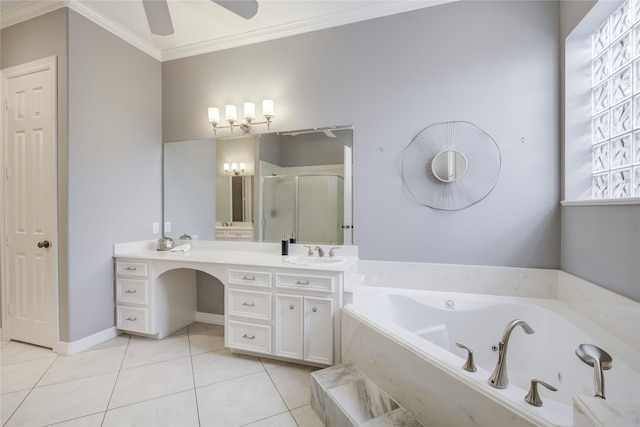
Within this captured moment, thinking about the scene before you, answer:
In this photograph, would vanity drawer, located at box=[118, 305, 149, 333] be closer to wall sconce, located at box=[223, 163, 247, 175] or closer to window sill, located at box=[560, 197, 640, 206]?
wall sconce, located at box=[223, 163, 247, 175]

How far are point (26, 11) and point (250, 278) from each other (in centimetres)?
288

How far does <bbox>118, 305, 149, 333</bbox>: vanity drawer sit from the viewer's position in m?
2.56

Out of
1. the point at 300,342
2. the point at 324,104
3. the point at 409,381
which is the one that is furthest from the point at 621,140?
the point at 300,342

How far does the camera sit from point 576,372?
145cm

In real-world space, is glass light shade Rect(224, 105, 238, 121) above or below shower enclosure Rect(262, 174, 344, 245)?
above

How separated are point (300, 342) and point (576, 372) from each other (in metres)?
1.58

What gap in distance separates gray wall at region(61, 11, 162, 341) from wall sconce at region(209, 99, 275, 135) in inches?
29.3

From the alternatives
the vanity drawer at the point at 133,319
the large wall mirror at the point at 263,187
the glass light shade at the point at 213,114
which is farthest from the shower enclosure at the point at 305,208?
the vanity drawer at the point at 133,319

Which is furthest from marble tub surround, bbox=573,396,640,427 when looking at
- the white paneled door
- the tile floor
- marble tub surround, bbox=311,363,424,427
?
the white paneled door

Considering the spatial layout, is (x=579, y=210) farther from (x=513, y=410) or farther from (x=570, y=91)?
(x=513, y=410)

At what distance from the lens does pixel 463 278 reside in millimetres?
2264

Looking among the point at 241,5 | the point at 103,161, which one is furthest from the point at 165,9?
the point at 103,161

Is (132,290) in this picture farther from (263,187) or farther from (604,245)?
(604,245)

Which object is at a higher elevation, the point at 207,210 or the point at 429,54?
the point at 429,54
